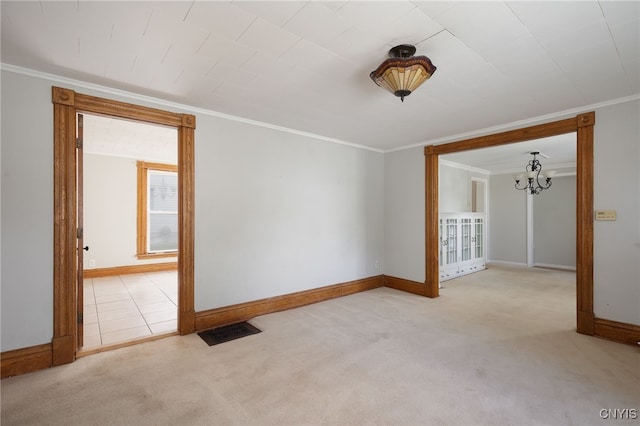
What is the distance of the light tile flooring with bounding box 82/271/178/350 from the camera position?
3.14 m

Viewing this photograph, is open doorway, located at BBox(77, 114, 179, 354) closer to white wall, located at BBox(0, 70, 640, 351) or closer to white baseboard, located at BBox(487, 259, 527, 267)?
white wall, located at BBox(0, 70, 640, 351)

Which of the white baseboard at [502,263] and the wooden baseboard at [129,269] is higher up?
the wooden baseboard at [129,269]

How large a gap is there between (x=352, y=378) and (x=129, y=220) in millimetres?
6020

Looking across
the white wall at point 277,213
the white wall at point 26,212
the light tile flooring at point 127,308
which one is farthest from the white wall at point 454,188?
the white wall at point 26,212

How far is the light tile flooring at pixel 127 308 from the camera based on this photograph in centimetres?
314

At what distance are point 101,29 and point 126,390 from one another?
252cm

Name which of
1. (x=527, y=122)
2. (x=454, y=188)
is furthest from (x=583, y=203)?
(x=454, y=188)

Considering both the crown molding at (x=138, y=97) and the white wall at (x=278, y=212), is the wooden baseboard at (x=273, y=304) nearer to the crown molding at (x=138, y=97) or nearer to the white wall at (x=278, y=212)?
the white wall at (x=278, y=212)

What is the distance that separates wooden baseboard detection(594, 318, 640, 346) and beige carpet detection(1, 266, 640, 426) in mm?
152

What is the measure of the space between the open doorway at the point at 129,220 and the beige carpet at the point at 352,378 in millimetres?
1463

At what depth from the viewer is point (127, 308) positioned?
13.1 ft

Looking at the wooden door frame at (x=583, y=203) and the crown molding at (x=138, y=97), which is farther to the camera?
the wooden door frame at (x=583, y=203)

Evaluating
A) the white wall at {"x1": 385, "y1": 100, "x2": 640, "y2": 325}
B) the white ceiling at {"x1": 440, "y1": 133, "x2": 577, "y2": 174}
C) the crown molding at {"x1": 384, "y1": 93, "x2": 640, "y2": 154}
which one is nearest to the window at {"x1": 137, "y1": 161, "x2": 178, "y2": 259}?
the crown molding at {"x1": 384, "y1": 93, "x2": 640, "y2": 154}

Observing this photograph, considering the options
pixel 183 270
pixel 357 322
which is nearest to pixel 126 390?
pixel 183 270
